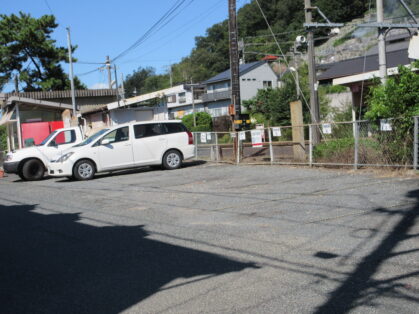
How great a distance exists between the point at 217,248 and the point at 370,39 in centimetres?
7469

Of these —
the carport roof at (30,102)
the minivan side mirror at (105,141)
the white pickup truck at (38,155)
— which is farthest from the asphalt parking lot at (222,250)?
the carport roof at (30,102)

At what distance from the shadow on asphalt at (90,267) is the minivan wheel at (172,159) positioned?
8.76 m

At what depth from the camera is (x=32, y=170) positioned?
672 inches

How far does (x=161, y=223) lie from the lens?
779 centimetres

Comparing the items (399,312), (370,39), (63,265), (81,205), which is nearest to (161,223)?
(63,265)

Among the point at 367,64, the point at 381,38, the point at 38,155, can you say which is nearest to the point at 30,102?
the point at 38,155

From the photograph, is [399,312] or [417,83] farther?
[417,83]

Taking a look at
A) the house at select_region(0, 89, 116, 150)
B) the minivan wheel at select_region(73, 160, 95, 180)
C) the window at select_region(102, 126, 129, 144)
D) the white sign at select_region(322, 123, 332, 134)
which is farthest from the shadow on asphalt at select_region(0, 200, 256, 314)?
the house at select_region(0, 89, 116, 150)

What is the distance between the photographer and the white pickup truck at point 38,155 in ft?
55.2

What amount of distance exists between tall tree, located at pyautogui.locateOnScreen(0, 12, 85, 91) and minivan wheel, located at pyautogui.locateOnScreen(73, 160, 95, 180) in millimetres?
30266

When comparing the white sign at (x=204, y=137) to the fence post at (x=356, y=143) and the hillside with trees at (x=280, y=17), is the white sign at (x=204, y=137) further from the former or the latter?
the hillside with trees at (x=280, y=17)

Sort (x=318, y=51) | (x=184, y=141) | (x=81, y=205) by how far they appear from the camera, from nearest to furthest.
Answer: (x=81, y=205)
(x=184, y=141)
(x=318, y=51)

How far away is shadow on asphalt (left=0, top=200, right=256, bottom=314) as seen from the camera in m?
4.50

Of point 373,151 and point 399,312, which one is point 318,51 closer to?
point 373,151
